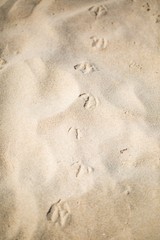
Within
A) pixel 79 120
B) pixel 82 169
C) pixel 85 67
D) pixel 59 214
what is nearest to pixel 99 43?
pixel 85 67

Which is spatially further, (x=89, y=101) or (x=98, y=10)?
(x=98, y=10)

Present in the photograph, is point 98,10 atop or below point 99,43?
atop

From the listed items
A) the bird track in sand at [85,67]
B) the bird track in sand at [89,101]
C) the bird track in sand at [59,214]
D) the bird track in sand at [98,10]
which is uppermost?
the bird track in sand at [98,10]

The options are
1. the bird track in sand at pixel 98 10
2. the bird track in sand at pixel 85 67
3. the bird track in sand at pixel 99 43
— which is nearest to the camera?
the bird track in sand at pixel 85 67

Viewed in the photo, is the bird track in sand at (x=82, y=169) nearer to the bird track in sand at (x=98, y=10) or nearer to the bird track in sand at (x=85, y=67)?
the bird track in sand at (x=85, y=67)

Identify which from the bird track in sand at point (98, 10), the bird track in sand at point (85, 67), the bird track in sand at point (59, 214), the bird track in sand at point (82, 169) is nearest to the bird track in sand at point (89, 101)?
the bird track in sand at point (85, 67)

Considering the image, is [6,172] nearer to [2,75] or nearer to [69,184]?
[69,184]

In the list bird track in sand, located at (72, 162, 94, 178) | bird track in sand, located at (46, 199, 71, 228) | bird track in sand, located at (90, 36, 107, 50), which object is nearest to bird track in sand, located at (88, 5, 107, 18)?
bird track in sand, located at (90, 36, 107, 50)

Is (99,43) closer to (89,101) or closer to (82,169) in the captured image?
(89,101)

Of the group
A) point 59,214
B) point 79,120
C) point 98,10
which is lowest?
point 59,214

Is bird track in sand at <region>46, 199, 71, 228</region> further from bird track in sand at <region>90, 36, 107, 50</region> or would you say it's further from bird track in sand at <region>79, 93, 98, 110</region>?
bird track in sand at <region>90, 36, 107, 50</region>
